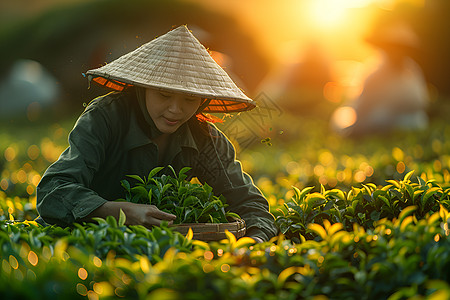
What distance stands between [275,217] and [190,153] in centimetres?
60

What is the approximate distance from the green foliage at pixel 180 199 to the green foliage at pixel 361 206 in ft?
1.31

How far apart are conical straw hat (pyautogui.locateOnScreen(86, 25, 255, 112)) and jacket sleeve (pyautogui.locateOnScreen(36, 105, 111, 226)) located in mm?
260

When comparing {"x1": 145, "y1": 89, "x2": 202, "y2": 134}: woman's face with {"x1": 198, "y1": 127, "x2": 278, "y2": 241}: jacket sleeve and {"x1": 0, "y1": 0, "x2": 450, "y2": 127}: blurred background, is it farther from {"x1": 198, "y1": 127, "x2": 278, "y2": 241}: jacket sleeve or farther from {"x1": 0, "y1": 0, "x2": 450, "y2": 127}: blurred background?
{"x1": 0, "y1": 0, "x2": 450, "y2": 127}: blurred background

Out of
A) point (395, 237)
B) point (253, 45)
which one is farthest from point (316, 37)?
point (395, 237)

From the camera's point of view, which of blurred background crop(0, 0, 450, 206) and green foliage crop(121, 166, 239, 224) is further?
blurred background crop(0, 0, 450, 206)

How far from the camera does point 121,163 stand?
2.81 meters

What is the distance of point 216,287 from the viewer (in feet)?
5.29

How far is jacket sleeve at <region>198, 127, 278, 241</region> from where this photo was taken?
2953mm

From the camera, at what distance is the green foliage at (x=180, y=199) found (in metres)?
2.48

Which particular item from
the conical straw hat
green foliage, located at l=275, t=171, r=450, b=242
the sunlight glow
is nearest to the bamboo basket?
green foliage, located at l=275, t=171, r=450, b=242

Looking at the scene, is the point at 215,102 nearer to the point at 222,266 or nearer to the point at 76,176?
the point at 76,176

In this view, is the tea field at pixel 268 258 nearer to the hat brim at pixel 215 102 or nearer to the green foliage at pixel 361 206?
the green foliage at pixel 361 206

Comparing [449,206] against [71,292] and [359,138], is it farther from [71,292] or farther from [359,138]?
[359,138]

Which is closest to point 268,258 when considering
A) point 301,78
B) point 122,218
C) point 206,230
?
point 206,230
